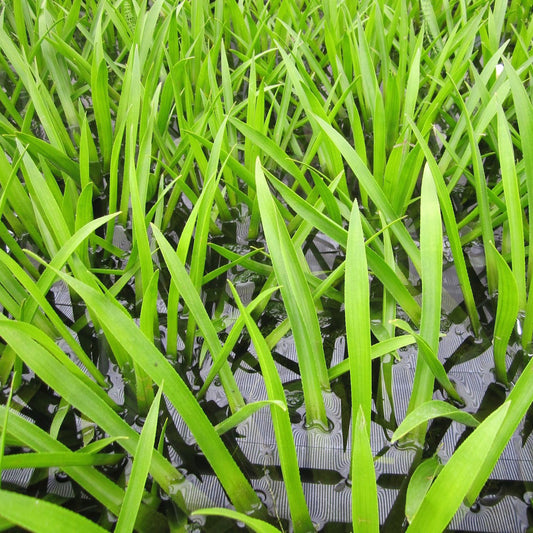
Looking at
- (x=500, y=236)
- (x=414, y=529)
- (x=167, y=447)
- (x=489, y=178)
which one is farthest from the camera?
(x=489, y=178)

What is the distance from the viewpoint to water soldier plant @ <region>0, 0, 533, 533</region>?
→ 24.5 inches

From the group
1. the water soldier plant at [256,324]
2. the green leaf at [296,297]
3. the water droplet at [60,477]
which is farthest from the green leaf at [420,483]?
the water droplet at [60,477]

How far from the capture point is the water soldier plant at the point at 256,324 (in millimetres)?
Answer: 624

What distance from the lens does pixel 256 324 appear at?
858 millimetres

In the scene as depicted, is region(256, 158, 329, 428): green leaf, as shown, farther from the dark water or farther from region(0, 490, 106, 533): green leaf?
region(0, 490, 106, 533): green leaf

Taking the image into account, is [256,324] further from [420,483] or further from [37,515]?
[37,515]

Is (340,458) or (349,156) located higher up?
(349,156)

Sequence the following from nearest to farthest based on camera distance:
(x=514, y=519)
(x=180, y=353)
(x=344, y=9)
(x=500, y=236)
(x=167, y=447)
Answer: (x=514, y=519) → (x=167, y=447) → (x=180, y=353) → (x=500, y=236) → (x=344, y=9)

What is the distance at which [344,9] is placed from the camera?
1.42 m

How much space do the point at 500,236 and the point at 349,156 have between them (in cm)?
41

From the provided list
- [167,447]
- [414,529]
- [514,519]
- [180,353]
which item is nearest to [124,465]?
[167,447]

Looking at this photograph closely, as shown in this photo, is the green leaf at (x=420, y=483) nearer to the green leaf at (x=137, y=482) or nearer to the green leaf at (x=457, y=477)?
the green leaf at (x=457, y=477)

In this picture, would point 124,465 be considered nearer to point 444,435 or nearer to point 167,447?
point 167,447

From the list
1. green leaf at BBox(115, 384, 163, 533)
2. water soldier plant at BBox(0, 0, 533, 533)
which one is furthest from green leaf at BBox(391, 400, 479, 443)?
green leaf at BBox(115, 384, 163, 533)
